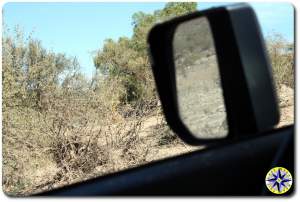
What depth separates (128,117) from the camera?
29.5ft

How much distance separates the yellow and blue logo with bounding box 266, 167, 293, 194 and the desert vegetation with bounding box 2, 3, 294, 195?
6.29 m

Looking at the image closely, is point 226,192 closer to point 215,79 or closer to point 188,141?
point 188,141

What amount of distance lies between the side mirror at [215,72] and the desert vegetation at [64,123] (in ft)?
20.0

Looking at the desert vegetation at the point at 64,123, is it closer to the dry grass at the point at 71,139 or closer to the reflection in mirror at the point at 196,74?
the dry grass at the point at 71,139

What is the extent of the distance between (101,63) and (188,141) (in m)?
8.50

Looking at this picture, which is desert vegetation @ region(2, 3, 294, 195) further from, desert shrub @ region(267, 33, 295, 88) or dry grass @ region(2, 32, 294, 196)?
desert shrub @ region(267, 33, 295, 88)

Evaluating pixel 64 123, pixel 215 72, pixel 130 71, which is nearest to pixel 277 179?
pixel 215 72

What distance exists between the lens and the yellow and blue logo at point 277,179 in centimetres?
170

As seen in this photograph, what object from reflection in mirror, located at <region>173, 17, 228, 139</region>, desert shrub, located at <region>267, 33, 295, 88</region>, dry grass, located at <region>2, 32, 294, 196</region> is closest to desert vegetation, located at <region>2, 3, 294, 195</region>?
dry grass, located at <region>2, 32, 294, 196</region>

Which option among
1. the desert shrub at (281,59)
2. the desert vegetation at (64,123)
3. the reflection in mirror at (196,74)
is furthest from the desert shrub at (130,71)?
the reflection in mirror at (196,74)

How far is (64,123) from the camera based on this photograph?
8.19 meters

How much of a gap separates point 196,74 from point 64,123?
632cm

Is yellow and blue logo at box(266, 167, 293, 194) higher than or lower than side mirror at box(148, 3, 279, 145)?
lower

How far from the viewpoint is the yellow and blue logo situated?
1704mm
